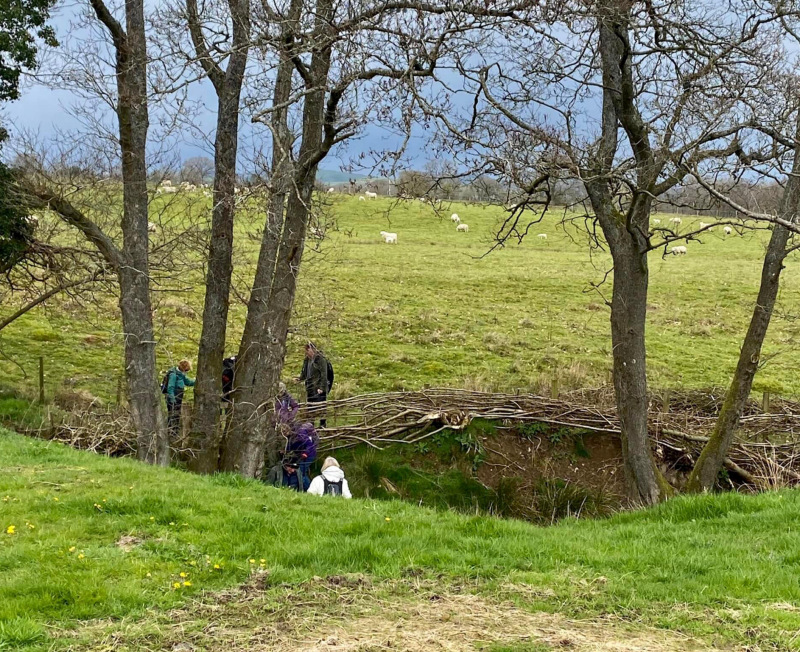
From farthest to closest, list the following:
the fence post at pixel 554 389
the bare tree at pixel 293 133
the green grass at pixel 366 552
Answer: the fence post at pixel 554 389 → the bare tree at pixel 293 133 → the green grass at pixel 366 552

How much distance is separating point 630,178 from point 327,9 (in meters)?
4.59

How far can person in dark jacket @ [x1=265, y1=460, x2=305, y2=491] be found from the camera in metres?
12.1

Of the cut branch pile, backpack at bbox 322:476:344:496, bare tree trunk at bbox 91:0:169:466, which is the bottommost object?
backpack at bbox 322:476:344:496

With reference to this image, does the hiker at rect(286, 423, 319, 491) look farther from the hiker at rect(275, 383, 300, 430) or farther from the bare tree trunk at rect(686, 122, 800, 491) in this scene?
the bare tree trunk at rect(686, 122, 800, 491)

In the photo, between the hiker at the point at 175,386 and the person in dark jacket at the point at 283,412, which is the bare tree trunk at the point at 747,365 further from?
the hiker at the point at 175,386

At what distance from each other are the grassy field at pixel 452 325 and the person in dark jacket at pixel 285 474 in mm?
2607

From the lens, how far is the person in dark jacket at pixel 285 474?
12.1 m

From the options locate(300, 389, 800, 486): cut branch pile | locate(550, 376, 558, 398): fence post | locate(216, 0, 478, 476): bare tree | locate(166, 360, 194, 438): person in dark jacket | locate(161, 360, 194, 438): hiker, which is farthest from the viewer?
locate(550, 376, 558, 398): fence post

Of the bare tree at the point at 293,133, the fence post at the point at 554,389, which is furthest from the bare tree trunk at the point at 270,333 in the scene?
the fence post at the point at 554,389

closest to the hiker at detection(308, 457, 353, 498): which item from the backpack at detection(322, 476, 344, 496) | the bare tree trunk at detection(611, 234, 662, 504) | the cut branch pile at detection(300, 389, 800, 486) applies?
the backpack at detection(322, 476, 344, 496)

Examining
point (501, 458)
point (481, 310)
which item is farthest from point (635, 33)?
point (481, 310)

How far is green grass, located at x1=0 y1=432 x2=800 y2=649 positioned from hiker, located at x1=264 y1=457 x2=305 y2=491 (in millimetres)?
3332

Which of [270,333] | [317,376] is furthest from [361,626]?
[317,376]

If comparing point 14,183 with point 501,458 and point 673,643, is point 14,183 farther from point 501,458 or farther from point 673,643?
point 673,643
